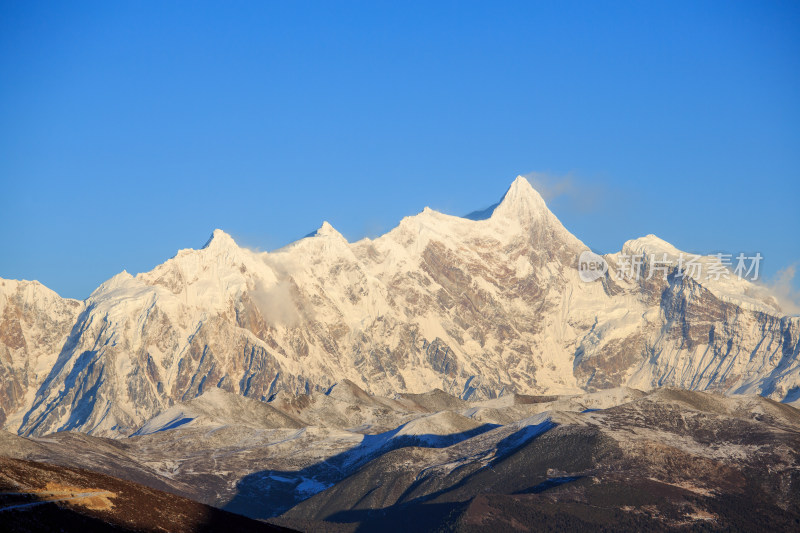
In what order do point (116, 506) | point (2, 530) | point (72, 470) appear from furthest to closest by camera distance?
1. point (72, 470)
2. point (116, 506)
3. point (2, 530)

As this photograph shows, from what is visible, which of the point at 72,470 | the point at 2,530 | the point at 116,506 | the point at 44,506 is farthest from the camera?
the point at 72,470

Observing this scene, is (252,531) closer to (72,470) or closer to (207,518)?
(207,518)

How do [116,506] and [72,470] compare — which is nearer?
[116,506]

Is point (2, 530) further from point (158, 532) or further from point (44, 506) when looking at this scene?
point (158, 532)

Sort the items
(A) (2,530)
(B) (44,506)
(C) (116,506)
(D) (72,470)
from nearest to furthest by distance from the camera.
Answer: (A) (2,530)
(B) (44,506)
(C) (116,506)
(D) (72,470)

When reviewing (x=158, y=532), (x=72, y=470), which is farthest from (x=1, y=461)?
(x=158, y=532)

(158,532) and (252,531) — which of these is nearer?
(158,532)

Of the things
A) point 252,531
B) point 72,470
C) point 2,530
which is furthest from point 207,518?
Answer: point 2,530

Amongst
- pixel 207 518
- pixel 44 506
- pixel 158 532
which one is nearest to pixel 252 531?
pixel 207 518
